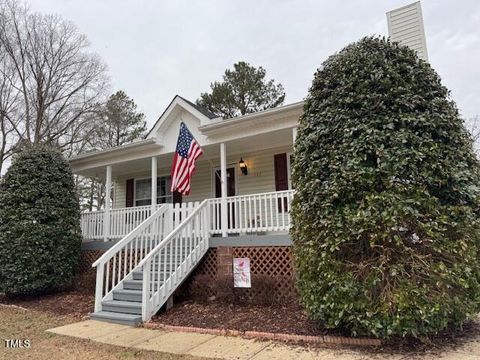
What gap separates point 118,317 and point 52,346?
1.39 m

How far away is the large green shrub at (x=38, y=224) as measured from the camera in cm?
867

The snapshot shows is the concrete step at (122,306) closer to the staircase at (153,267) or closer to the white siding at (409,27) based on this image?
the staircase at (153,267)

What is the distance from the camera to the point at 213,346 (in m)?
4.90

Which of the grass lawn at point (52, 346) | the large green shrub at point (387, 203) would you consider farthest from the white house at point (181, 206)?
the large green shrub at point (387, 203)

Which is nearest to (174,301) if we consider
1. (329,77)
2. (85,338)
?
(85,338)

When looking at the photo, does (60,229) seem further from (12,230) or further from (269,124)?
(269,124)

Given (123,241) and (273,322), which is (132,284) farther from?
(273,322)

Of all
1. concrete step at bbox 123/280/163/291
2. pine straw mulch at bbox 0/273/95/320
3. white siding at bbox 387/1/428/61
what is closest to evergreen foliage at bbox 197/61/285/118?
white siding at bbox 387/1/428/61

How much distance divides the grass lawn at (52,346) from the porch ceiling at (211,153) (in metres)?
5.55

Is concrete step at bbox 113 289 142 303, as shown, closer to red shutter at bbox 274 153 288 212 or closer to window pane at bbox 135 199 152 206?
red shutter at bbox 274 153 288 212

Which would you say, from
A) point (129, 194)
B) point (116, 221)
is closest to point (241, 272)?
point (116, 221)

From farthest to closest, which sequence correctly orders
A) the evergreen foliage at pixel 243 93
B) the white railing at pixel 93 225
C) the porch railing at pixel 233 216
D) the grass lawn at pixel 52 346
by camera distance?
the evergreen foliage at pixel 243 93 → the white railing at pixel 93 225 → the porch railing at pixel 233 216 → the grass lawn at pixel 52 346

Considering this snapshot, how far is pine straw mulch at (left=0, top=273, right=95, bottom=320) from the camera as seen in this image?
25.1 ft

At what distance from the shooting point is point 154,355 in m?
4.63
